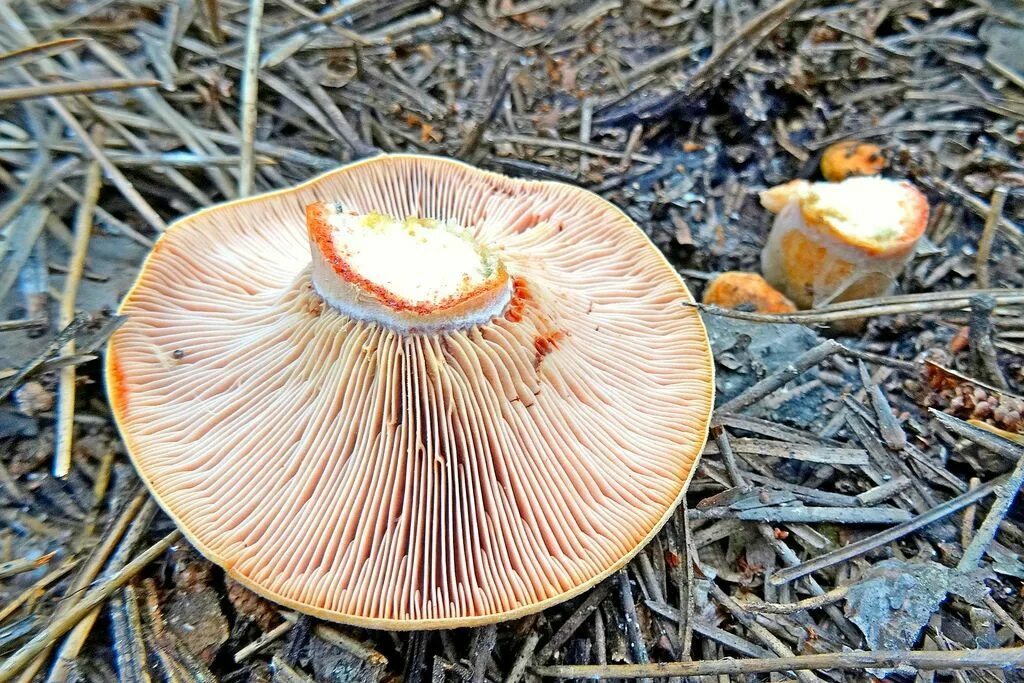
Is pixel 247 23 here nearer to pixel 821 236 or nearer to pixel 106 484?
pixel 106 484

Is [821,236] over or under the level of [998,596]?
over

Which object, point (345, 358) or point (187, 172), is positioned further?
point (187, 172)

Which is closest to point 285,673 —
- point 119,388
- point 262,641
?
point 262,641

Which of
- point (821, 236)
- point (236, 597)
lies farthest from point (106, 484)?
point (821, 236)

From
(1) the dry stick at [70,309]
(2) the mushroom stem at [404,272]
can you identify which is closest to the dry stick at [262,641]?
(1) the dry stick at [70,309]

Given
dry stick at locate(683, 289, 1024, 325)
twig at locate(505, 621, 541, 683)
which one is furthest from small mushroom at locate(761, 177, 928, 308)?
twig at locate(505, 621, 541, 683)

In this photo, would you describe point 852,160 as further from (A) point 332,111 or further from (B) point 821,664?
(A) point 332,111

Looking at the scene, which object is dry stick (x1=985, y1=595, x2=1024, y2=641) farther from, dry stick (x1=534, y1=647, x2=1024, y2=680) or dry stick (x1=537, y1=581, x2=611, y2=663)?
dry stick (x1=537, y1=581, x2=611, y2=663)
